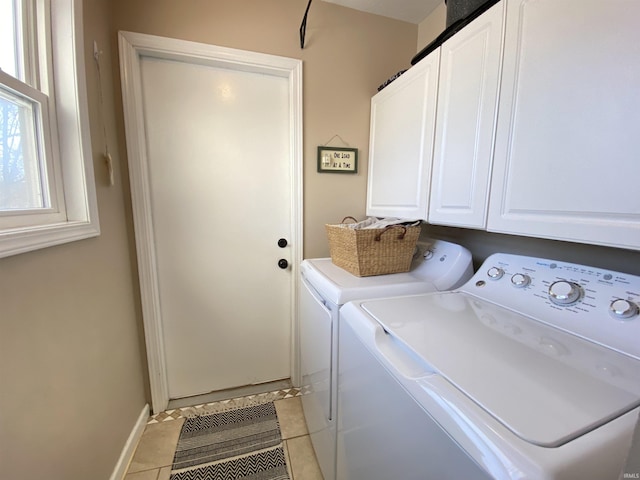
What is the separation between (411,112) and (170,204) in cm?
149

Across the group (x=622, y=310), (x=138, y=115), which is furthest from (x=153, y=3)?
(x=622, y=310)

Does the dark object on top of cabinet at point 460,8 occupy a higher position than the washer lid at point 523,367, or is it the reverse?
the dark object on top of cabinet at point 460,8

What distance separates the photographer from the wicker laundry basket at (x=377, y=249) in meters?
1.21

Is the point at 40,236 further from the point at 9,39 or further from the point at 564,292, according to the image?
the point at 564,292

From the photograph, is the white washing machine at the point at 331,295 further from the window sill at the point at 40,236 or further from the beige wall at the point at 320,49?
the window sill at the point at 40,236

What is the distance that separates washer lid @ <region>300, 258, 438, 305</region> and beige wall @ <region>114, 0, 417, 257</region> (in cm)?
57

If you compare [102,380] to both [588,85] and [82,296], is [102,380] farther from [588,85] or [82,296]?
[588,85]

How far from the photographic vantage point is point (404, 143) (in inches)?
55.7

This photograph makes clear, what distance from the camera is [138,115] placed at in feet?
4.60

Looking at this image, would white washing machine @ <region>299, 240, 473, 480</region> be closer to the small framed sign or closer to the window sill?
the small framed sign

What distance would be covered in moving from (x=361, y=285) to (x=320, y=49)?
1.53 m

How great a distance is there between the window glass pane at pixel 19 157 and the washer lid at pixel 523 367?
124 cm

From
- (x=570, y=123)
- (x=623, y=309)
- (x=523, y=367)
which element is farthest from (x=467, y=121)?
(x=523, y=367)

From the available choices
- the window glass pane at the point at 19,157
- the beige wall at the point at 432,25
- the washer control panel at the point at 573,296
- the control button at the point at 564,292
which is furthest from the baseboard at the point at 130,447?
the beige wall at the point at 432,25
